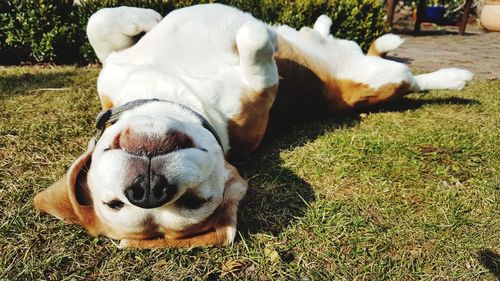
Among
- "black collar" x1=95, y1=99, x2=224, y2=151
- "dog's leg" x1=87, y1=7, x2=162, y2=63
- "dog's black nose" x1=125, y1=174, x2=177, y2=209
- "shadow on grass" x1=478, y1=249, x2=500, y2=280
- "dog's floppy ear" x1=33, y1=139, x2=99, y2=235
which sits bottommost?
"shadow on grass" x1=478, y1=249, x2=500, y2=280

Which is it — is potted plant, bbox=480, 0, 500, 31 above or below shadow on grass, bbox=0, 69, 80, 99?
below

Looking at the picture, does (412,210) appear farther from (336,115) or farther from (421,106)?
(421,106)

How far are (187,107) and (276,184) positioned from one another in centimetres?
90

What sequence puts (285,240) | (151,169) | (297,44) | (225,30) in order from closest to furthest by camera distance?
1. (151,169)
2. (285,240)
3. (225,30)
4. (297,44)

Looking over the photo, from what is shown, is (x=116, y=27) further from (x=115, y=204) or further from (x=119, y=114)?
(x=115, y=204)

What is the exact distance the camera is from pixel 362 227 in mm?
2330

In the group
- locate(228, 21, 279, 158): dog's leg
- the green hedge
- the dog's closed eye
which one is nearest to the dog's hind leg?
locate(228, 21, 279, 158): dog's leg

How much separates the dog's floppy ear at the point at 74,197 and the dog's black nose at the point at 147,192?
474 millimetres

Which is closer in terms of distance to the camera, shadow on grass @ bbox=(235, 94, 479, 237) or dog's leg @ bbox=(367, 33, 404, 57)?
shadow on grass @ bbox=(235, 94, 479, 237)

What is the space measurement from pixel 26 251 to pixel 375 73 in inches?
Result: 133

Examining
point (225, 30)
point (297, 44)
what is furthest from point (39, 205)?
point (297, 44)

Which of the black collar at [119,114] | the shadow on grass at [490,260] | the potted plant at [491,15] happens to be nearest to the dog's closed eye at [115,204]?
the black collar at [119,114]

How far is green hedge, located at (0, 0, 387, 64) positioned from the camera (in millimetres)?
5996

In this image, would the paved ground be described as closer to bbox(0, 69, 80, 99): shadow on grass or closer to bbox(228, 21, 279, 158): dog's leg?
bbox(228, 21, 279, 158): dog's leg
